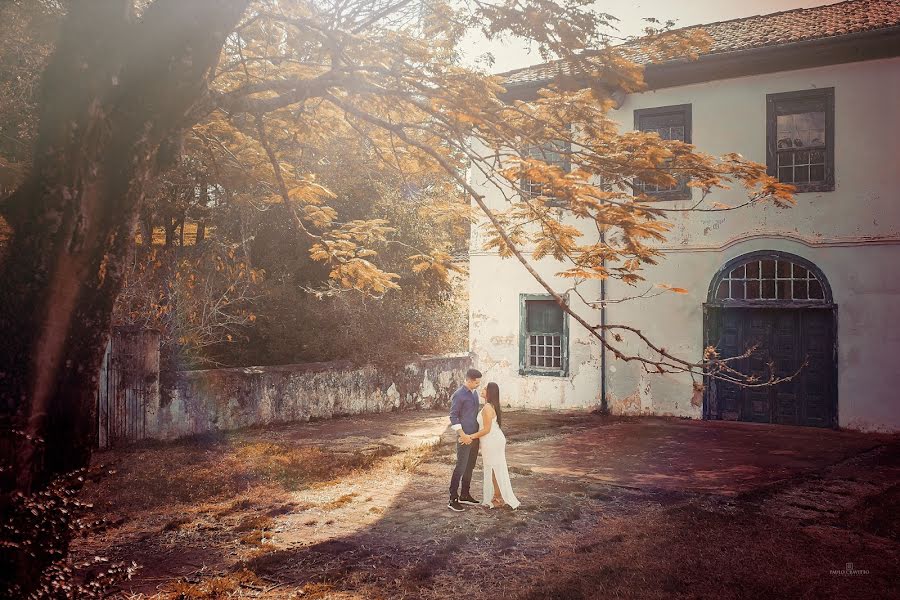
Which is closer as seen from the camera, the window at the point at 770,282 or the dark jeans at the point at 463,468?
the dark jeans at the point at 463,468

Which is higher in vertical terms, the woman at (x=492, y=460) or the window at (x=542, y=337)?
the window at (x=542, y=337)

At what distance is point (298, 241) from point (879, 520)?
38.0 ft

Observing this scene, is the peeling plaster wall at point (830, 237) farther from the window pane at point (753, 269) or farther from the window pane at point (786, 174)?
the window pane at point (786, 174)

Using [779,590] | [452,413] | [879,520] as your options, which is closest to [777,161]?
[879,520]

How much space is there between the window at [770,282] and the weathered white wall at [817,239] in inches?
11.1

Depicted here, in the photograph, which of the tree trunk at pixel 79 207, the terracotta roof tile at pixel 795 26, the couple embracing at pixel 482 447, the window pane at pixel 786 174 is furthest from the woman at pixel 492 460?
the window pane at pixel 786 174

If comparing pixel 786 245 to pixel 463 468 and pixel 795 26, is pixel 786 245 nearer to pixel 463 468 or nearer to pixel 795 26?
pixel 795 26

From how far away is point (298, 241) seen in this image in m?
15.2

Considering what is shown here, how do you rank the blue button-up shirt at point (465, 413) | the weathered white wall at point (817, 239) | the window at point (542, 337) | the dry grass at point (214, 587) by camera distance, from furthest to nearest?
1. the window at point (542, 337)
2. the weathered white wall at point (817, 239)
3. the blue button-up shirt at point (465, 413)
4. the dry grass at point (214, 587)

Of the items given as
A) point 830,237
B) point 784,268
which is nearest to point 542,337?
point 784,268

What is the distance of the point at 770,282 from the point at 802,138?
287cm

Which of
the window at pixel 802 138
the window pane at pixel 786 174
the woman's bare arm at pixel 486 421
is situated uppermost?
the window at pixel 802 138

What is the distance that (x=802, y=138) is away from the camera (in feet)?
45.4

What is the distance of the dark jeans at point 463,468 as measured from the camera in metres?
7.56
